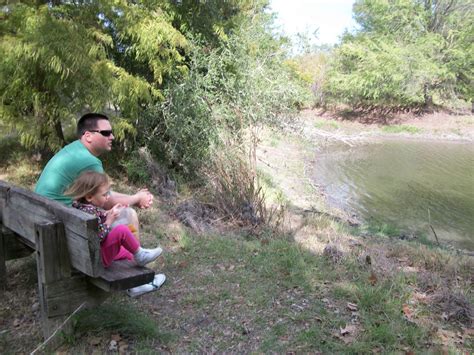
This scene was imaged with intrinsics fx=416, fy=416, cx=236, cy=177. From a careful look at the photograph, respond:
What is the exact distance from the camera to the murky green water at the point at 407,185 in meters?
9.86

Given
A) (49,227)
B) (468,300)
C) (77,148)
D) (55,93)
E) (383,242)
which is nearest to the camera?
(49,227)

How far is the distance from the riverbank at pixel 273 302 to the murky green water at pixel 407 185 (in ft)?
16.1

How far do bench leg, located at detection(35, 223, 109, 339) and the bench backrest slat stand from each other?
6cm

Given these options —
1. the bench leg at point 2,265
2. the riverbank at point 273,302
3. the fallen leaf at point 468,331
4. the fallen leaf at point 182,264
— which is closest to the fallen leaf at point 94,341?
the riverbank at point 273,302

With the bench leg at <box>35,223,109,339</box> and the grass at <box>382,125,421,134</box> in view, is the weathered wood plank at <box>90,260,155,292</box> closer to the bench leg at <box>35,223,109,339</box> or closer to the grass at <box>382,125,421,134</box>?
the bench leg at <box>35,223,109,339</box>

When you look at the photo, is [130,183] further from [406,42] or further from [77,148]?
[406,42]

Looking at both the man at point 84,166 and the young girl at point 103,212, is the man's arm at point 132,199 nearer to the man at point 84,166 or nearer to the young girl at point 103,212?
the man at point 84,166

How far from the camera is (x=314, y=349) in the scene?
2986 mm

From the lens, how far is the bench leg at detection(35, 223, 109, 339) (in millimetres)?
2559

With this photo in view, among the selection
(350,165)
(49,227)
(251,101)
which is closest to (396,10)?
(350,165)

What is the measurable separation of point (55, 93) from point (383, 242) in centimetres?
559

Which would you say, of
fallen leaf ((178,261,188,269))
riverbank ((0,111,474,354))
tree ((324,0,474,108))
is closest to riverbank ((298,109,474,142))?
tree ((324,0,474,108))

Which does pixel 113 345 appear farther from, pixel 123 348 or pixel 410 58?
pixel 410 58

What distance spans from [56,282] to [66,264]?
5.5 inches
